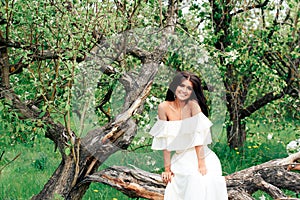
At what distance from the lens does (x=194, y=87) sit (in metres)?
2.90

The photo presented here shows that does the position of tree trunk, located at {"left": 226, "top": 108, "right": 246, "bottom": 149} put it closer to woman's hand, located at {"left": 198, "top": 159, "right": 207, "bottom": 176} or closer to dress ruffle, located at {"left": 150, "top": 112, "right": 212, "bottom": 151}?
woman's hand, located at {"left": 198, "top": 159, "right": 207, "bottom": 176}

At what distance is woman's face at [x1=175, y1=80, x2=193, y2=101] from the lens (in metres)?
2.84

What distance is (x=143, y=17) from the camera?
15.0 feet

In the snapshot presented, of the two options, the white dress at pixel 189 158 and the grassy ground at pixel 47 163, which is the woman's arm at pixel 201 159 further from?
the grassy ground at pixel 47 163

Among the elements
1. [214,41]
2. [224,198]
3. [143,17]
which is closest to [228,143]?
[214,41]

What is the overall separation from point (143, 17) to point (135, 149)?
1549mm

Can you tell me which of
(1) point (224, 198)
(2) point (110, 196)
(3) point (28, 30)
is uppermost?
(3) point (28, 30)

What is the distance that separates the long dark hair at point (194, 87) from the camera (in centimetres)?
282

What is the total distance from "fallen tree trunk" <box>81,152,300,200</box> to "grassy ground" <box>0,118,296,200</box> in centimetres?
45

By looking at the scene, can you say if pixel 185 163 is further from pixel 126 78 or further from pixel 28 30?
pixel 28 30

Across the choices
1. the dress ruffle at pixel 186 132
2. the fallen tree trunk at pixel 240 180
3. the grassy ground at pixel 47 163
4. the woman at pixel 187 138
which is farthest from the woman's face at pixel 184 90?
the grassy ground at pixel 47 163

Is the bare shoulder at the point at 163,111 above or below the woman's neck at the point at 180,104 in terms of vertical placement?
below

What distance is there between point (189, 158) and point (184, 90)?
60cm

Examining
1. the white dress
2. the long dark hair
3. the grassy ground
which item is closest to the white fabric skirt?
the white dress
